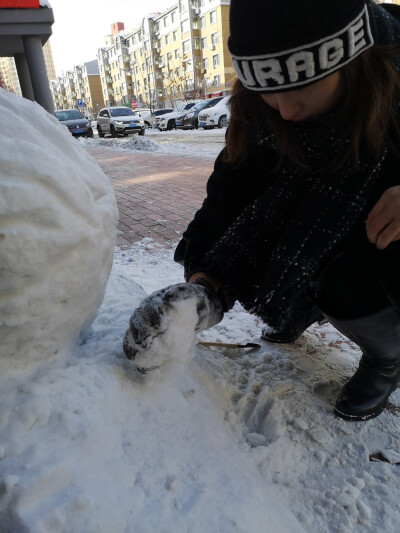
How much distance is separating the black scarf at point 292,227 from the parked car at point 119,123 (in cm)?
1644

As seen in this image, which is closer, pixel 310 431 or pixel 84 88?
pixel 310 431

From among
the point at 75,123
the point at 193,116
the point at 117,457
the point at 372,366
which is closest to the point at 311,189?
the point at 372,366

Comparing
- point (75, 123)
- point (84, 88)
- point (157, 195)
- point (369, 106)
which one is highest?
point (84, 88)

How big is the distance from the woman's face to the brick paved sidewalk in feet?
6.66

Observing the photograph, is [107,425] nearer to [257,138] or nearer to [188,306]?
[188,306]

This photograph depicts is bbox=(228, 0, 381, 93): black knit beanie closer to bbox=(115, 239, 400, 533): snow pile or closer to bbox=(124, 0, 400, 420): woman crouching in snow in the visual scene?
bbox=(124, 0, 400, 420): woman crouching in snow

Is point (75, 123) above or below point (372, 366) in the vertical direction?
above

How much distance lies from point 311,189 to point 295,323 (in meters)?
0.65

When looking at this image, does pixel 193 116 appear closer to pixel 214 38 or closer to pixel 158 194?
pixel 158 194

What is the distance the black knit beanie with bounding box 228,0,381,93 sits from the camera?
94 cm

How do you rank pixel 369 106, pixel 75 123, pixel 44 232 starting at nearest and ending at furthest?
pixel 44 232 → pixel 369 106 → pixel 75 123

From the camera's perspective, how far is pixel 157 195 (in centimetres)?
466

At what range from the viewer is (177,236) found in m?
3.20

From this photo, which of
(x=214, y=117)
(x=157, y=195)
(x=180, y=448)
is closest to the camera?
(x=180, y=448)
